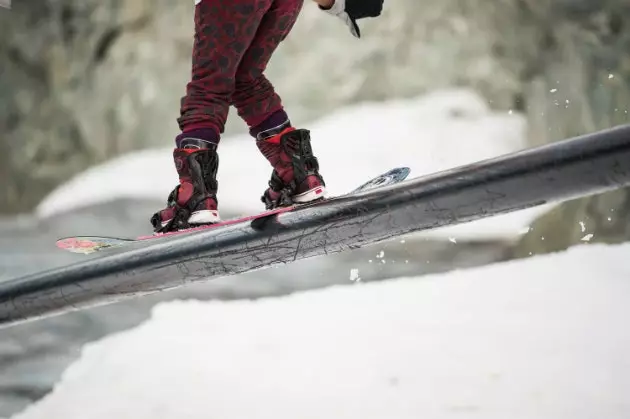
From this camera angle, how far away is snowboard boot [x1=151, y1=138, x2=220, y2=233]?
1254mm

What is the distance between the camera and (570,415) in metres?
1.53

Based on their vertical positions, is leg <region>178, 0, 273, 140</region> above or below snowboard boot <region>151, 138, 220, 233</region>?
above

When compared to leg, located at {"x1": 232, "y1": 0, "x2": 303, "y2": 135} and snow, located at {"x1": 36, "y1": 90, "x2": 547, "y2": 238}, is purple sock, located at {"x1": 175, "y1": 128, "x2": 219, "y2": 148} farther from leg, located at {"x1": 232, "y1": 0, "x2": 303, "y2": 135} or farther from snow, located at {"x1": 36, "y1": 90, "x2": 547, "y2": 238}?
snow, located at {"x1": 36, "y1": 90, "x2": 547, "y2": 238}

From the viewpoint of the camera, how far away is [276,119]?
1.39 metres

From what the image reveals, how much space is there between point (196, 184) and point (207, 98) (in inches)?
6.8

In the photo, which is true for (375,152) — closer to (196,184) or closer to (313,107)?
(313,107)

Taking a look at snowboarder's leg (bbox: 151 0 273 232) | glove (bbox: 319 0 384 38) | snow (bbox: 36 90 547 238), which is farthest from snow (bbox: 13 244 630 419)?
glove (bbox: 319 0 384 38)

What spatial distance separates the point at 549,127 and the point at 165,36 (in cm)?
272

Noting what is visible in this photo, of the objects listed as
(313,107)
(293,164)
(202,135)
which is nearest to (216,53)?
(202,135)

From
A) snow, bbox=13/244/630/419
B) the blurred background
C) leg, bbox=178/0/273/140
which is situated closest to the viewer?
leg, bbox=178/0/273/140

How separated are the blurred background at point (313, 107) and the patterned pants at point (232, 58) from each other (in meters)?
2.03

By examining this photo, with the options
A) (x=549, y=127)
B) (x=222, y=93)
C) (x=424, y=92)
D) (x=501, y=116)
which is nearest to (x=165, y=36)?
(x=424, y=92)

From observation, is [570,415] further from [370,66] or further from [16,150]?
[16,150]

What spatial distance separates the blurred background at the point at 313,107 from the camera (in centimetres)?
364
